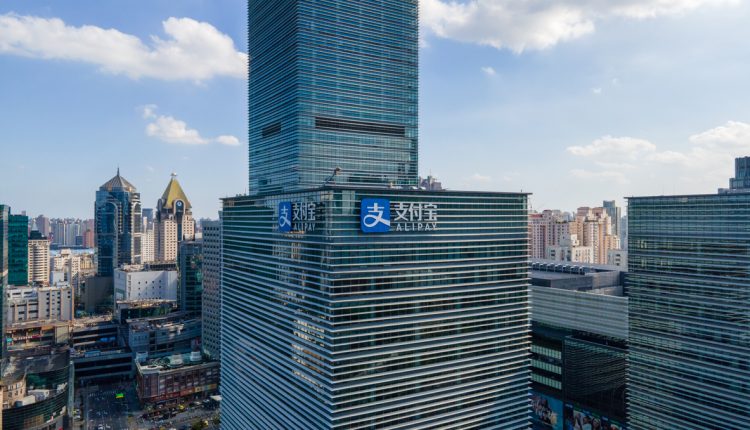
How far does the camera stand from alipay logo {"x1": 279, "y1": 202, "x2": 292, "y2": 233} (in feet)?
340

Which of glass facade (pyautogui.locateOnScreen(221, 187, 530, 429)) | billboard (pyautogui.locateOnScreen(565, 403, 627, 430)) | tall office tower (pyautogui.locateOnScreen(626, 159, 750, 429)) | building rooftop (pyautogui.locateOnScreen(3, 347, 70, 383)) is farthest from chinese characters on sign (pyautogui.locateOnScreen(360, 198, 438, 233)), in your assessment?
building rooftop (pyautogui.locateOnScreen(3, 347, 70, 383))

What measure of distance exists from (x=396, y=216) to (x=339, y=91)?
195 ft

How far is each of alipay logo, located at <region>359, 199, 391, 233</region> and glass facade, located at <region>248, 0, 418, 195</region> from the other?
42813 mm

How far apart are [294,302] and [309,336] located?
8762 mm

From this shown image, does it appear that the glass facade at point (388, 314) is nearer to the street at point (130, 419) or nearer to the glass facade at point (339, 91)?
the glass facade at point (339, 91)

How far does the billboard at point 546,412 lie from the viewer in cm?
16012

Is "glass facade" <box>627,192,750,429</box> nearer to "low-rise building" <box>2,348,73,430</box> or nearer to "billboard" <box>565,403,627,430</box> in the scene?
"billboard" <box>565,403,627,430</box>

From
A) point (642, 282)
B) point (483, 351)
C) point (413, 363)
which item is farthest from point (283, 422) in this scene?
point (642, 282)

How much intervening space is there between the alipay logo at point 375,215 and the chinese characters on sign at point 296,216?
30.7 feet

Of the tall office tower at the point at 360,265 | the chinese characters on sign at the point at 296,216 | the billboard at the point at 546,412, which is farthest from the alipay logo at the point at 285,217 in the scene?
the billboard at the point at 546,412

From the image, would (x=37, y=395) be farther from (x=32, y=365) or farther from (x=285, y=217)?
(x=285, y=217)

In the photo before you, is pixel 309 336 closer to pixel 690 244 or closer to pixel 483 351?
pixel 483 351

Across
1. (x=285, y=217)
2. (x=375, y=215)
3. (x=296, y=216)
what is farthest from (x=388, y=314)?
(x=285, y=217)

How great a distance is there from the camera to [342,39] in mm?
142125
